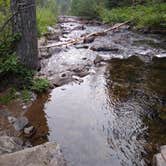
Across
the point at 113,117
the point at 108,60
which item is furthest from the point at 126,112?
the point at 108,60

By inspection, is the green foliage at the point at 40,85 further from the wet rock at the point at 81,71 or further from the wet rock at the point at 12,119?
the wet rock at the point at 81,71

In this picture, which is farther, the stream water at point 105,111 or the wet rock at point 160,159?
the stream water at point 105,111

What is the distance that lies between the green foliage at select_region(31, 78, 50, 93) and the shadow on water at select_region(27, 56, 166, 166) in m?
0.20

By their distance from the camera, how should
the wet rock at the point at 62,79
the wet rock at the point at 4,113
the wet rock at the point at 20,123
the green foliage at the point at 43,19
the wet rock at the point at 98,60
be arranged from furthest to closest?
the green foliage at the point at 43,19 < the wet rock at the point at 98,60 < the wet rock at the point at 62,79 < the wet rock at the point at 4,113 < the wet rock at the point at 20,123

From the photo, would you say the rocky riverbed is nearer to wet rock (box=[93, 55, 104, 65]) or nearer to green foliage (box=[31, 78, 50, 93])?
wet rock (box=[93, 55, 104, 65])

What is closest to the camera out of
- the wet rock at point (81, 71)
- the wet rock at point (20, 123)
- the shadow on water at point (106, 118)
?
the shadow on water at point (106, 118)

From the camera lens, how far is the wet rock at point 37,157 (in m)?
3.05

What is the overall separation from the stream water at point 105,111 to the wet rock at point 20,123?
20 cm

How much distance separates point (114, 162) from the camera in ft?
11.4

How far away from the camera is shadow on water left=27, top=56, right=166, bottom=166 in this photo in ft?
12.0

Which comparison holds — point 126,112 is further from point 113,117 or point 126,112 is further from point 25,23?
point 25,23

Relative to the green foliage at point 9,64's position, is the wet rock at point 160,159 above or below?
below

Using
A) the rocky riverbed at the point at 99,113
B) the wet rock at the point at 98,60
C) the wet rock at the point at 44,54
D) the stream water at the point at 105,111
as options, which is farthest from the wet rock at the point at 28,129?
the wet rock at the point at 44,54

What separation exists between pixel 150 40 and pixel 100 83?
599 cm
